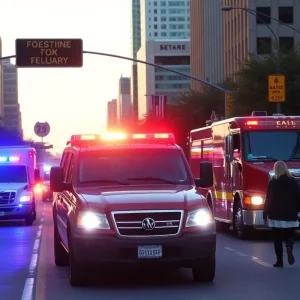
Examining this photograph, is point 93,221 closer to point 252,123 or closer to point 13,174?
point 252,123

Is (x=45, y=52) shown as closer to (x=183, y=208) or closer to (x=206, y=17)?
(x=183, y=208)

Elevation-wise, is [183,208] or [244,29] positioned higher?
[244,29]

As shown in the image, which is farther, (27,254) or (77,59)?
(77,59)

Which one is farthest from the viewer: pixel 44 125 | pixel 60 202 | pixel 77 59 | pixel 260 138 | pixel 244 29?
pixel 244 29

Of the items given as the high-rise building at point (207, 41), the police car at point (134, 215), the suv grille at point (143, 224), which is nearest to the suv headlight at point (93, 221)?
the police car at point (134, 215)

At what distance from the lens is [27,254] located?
1964 centimetres

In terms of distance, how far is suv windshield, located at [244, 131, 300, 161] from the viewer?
23141 mm

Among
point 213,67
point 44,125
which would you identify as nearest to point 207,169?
point 44,125

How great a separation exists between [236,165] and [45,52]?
18.5m

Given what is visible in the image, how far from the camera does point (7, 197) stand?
32.4 m

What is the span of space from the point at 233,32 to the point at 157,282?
83545mm

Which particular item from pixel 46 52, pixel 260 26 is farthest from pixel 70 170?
pixel 260 26

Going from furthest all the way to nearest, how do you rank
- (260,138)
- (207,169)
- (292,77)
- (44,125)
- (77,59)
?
1. (44,125)
2. (292,77)
3. (77,59)
4. (260,138)
5. (207,169)

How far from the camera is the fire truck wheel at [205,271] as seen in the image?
13.4 m
